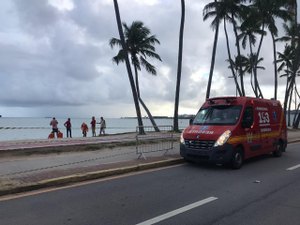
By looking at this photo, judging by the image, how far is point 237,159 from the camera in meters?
11.3

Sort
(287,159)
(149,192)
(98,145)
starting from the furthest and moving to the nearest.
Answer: (98,145), (287,159), (149,192)

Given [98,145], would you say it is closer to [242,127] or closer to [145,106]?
[242,127]

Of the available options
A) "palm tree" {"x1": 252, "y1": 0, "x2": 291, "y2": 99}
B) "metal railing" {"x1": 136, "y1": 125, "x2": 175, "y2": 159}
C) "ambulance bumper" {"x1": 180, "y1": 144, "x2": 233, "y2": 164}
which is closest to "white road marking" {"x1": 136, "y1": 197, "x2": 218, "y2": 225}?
"ambulance bumper" {"x1": 180, "y1": 144, "x2": 233, "y2": 164}

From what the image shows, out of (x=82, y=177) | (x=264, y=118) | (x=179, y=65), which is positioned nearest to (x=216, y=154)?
(x=264, y=118)

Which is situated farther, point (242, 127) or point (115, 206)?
point (242, 127)

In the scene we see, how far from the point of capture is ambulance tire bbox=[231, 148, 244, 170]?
11133mm

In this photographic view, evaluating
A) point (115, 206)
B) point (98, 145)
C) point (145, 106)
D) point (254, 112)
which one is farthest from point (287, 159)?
point (145, 106)

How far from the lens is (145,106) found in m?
35.5

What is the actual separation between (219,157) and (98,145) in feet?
20.3

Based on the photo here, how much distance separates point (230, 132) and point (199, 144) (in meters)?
1.01

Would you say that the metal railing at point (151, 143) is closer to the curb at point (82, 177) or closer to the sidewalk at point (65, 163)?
the sidewalk at point (65, 163)

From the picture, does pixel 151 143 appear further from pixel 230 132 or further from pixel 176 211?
pixel 176 211

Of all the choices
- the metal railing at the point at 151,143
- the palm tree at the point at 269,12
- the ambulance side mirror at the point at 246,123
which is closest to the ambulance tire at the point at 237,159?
the ambulance side mirror at the point at 246,123

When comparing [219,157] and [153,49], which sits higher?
[153,49]
